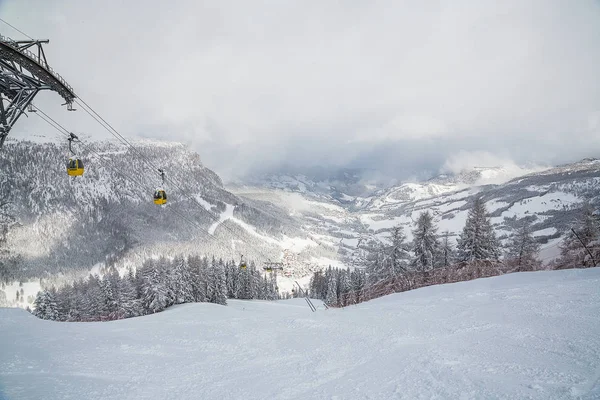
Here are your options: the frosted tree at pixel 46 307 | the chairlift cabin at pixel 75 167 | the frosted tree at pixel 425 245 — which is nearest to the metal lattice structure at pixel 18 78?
the chairlift cabin at pixel 75 167

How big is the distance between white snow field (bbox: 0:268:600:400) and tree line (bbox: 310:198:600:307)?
7729 mm

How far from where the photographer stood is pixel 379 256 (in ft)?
118

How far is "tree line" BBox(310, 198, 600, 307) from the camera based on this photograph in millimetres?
18406

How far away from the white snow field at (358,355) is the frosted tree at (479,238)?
57.4 feet

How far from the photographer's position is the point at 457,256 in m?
30.5

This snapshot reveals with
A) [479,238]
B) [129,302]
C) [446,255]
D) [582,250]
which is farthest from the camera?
[129,302]

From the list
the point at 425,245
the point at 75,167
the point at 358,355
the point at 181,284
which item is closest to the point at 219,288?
the point at 181,284

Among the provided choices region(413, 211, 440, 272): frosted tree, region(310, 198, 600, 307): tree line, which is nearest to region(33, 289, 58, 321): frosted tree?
region(310, 198, 600, 307): tree line

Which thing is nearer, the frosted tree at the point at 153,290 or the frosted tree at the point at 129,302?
the frosted tree at the point at 153,290

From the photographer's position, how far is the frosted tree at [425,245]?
30.0 meters

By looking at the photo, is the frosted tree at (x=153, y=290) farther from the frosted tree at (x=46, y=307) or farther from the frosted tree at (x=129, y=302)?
the frosted tree at (x=46, y=307)

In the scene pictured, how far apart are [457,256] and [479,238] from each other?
11.8 feet

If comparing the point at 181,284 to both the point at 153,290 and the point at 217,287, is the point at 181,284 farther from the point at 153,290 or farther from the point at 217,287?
the point at 217,287

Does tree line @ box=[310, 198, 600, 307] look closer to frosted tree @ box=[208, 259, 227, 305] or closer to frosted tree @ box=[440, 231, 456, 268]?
frosted tree @ box=[440, 231, 456, 268]
